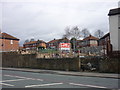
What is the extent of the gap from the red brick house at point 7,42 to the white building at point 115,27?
125 ft

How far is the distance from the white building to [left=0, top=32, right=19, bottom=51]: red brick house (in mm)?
→ 38006

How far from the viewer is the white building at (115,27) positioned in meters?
27.0

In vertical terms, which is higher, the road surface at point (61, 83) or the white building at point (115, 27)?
the white building at point (115, 27)

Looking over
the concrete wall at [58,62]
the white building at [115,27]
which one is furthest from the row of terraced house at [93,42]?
the concrete wall at [58,62]

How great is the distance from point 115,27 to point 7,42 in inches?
1642

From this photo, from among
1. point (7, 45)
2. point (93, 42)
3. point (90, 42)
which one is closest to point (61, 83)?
point (7, 45)

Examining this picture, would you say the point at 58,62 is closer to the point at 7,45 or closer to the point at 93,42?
the point at 7,45

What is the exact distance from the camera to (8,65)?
1312 inches

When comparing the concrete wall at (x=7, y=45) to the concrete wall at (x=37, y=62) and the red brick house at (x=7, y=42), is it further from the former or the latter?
the concrete wall at (x=37, y=62)

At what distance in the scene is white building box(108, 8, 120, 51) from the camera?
27.0 metres

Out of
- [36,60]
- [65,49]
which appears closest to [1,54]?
[36,60]

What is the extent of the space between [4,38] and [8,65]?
86.0 ft

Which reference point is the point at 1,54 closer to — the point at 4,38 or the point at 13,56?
the point at 13,56

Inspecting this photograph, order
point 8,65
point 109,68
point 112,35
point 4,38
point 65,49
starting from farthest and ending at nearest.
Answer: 1. point 4,38
2. point 8,65
3. point 112,35
4. point 65,49
5. point 109,68
